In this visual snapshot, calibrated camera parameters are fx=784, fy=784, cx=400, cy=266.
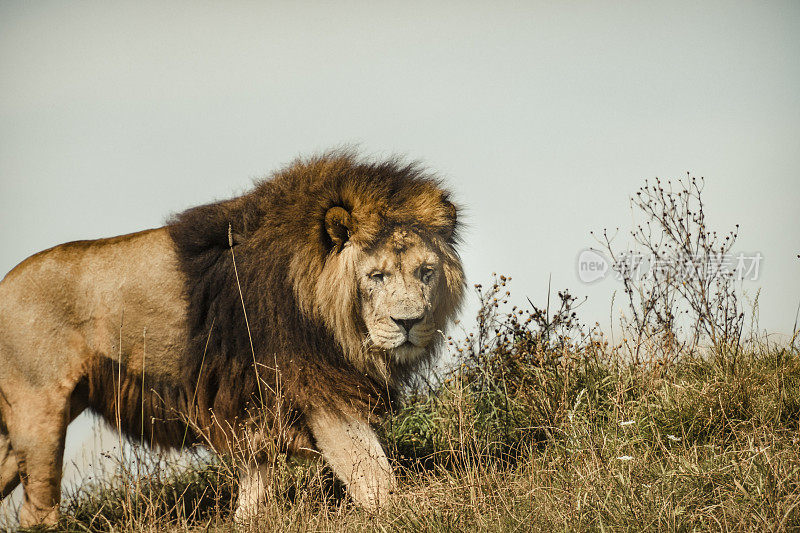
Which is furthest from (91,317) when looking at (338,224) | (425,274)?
(425,274)

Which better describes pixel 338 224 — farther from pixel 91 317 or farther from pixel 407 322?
pixel 91 317

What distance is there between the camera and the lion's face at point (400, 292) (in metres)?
4.76

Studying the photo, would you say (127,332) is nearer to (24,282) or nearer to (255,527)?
(24,282)

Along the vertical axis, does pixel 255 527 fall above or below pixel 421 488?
below

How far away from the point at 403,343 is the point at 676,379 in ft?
7.78

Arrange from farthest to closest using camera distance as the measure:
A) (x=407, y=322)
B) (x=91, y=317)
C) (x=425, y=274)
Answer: (x=91, y=317) → (x=425, y=274) → (x=407, y=322)

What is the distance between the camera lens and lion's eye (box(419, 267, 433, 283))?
16.1ft

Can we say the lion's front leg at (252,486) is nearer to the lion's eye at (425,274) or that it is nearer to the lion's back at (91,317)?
the lion's back at (91,317)

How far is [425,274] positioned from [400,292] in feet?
0.83

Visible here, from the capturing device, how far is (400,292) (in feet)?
15.6

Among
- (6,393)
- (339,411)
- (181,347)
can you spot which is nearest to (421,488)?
(339,411)

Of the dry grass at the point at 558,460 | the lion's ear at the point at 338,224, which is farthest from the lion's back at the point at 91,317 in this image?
the lion's ear at the point at 338,224

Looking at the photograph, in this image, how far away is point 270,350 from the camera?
4.93m

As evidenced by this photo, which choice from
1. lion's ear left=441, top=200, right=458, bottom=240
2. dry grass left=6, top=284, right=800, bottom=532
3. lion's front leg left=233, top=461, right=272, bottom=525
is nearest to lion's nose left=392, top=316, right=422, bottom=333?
dry grass left=6, top=284, right=800, bottom=532
